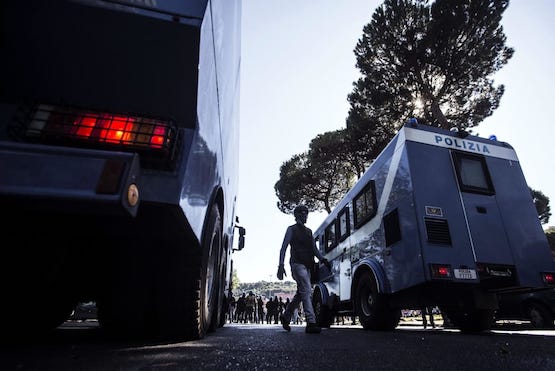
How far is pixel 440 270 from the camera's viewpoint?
3941 millimetres

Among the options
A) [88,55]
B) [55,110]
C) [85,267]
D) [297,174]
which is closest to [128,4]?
[88,55]

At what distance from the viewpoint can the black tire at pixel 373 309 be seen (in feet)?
15.7

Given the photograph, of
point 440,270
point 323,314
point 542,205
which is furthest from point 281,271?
point 542,205

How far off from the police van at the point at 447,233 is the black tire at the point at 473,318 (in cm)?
2

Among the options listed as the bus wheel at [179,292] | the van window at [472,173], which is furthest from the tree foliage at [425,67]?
the bus wheel at [179,292]

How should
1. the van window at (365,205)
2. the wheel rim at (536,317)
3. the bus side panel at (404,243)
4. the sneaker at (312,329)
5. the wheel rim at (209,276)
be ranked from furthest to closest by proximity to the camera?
the wheel rim at (536,317)
the van window at (365,205)
the sneaker at (312,329)
the bus side panel at (404,243)
the wheel rim at (209,276)

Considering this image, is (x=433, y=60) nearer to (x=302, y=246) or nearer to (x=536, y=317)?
(x=536, y=317)

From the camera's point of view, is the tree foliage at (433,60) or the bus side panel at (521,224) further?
the tree foliage at (433,60)

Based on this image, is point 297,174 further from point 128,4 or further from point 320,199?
point 128,4

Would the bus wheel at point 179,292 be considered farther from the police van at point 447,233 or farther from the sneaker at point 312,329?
the police van at point 447,233

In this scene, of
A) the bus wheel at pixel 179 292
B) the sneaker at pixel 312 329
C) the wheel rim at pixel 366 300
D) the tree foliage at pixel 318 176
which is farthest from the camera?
the tree foliage at pixel 318 176

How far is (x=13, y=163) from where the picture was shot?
1.16 meters

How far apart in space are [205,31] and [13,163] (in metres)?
1.07

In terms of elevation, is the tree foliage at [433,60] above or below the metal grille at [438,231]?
above
